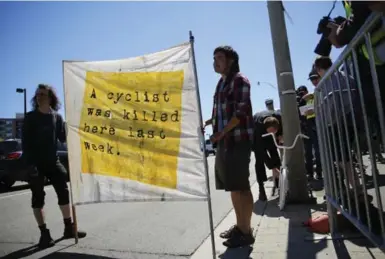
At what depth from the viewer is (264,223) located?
3742 mm

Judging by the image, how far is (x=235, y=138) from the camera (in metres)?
3.12

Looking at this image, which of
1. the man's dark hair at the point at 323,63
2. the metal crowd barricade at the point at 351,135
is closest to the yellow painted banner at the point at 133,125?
the metal crowd barricade at the point at 351,135

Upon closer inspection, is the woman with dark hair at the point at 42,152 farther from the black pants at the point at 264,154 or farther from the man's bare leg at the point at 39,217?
the black pants at the point at 264,154

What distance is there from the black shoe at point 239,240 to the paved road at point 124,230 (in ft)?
1.28

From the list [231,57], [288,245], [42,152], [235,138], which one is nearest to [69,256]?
[42,152]

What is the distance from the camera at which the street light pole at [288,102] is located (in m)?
4.61

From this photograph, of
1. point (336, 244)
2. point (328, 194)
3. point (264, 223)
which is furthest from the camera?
point (264, 223)

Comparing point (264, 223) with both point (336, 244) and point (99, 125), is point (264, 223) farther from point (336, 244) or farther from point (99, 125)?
point (99, 125)

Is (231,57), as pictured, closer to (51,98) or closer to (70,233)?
(51,98)

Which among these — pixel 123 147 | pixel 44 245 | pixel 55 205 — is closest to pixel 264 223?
pixel 123 147

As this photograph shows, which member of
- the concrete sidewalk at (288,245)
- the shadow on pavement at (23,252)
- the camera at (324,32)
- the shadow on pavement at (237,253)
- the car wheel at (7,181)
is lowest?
the shadow on pavement at (237,253)

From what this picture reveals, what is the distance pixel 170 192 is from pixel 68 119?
1383mm

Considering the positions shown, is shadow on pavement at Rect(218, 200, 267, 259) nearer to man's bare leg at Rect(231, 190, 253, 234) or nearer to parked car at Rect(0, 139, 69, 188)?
man's bare leg at Rect(231, 190, 253, 234)

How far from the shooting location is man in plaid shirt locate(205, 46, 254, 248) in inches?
120
